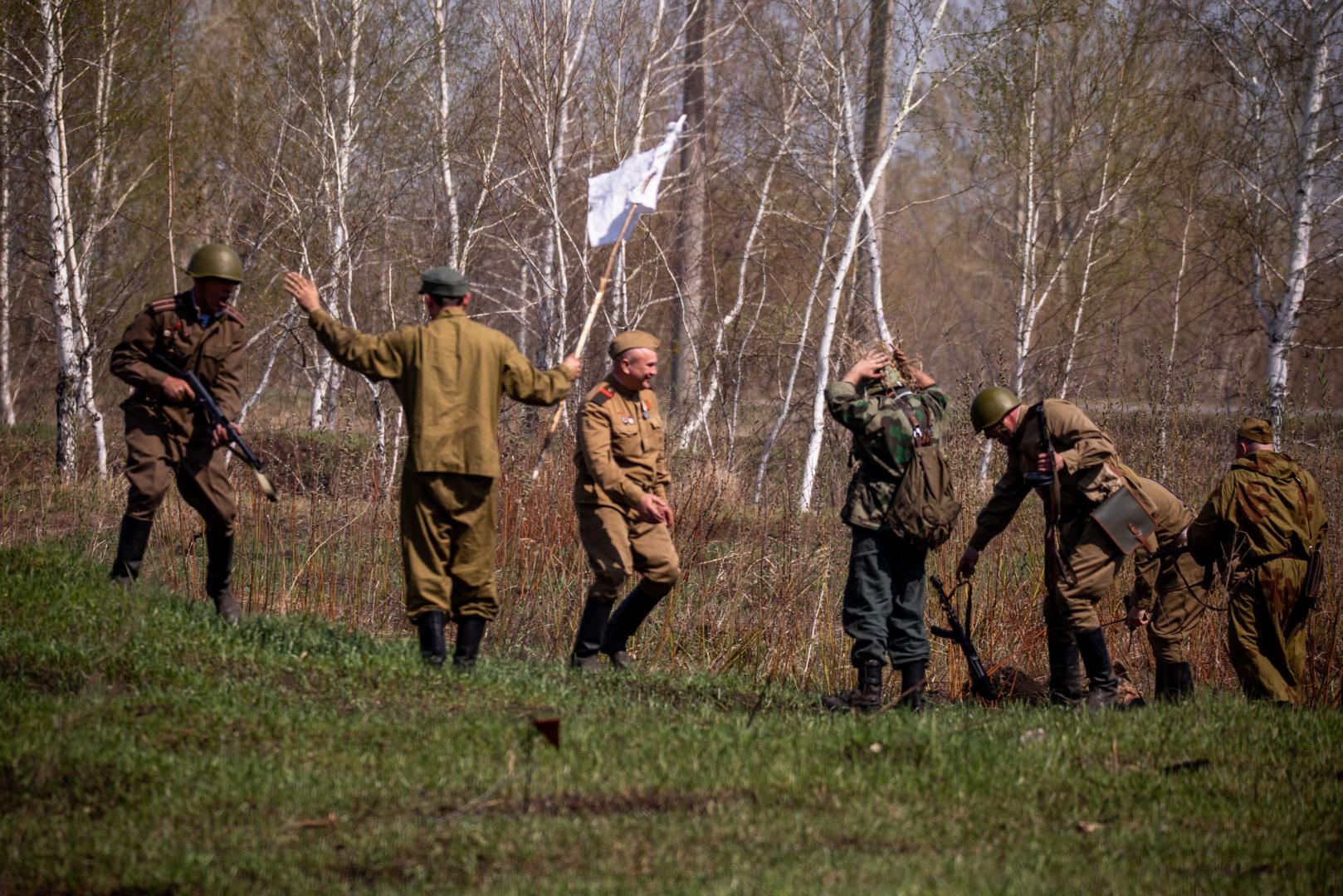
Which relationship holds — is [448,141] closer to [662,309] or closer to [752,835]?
[662,309]

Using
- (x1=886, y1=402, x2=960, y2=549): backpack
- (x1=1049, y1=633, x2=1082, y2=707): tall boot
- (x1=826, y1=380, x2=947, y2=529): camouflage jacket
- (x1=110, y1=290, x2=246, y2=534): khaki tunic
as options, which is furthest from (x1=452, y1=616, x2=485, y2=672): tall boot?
(x1=1049, y1=633, x2=1082, y2=707): tall boot

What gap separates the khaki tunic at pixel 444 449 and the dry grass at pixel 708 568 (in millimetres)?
1553

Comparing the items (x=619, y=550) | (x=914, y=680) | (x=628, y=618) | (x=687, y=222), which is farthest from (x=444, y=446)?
(x=687, y=222)

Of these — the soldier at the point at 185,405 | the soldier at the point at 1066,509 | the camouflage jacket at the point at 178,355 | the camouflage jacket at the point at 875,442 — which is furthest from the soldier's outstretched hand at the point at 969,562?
the camouflage jacket at the point at 178,355

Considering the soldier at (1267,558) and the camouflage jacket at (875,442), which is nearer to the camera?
the camouflage jacket at (875,442)

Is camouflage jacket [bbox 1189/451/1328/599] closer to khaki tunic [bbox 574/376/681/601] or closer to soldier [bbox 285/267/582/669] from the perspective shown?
khaki tunic [bbox 574/376/681/601]

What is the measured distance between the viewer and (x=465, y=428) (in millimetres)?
6500

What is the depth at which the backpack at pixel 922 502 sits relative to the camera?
6.73 metres

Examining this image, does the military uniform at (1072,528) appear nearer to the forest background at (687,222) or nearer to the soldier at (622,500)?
the forest background at (687,222)

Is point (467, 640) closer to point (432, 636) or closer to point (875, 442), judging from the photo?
point (432, 636)

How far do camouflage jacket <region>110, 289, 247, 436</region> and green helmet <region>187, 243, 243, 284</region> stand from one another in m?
0.22

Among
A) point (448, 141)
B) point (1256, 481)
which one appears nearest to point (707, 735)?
point (1256, 481)

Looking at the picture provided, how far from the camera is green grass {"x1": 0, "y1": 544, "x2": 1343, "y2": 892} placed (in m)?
4.14

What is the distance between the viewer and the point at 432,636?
655 centimetres
